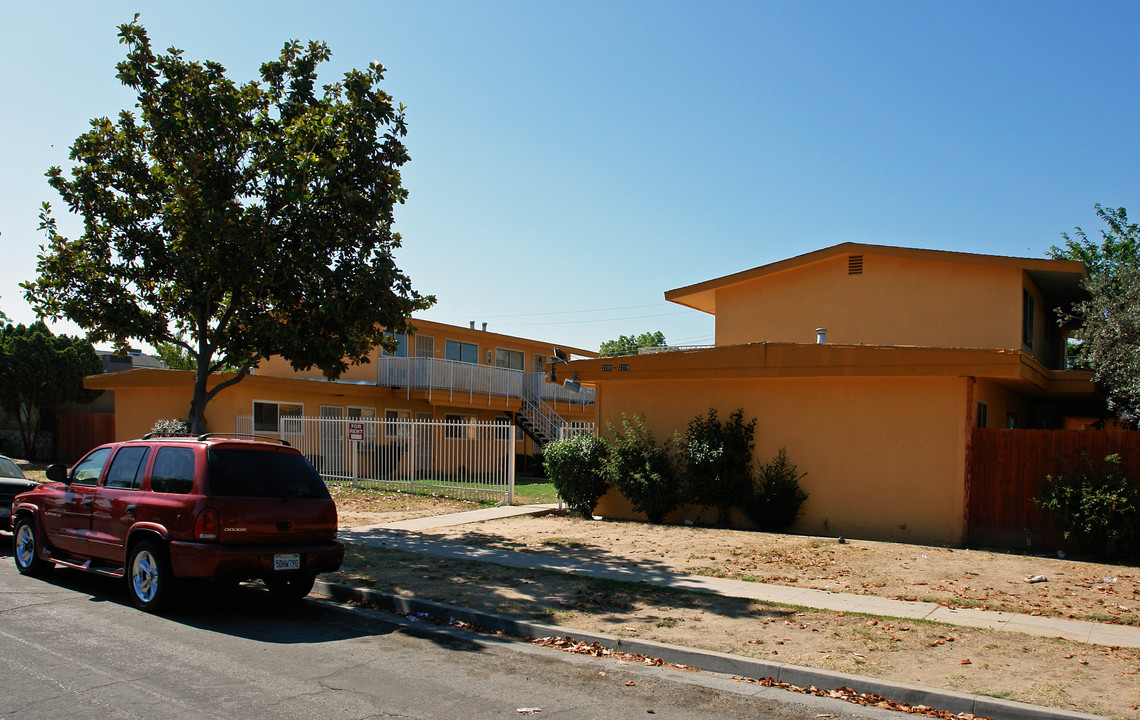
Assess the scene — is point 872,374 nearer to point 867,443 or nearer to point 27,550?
point 867,443

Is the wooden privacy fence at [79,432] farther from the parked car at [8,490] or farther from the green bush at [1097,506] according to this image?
the green bush at [1097,506]

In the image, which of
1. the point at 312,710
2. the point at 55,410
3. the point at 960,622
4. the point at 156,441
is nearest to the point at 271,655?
the point at 312,710

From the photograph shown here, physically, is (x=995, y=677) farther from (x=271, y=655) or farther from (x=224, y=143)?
(x=224, y=143)

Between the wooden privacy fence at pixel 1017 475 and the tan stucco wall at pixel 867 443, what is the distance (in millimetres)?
291

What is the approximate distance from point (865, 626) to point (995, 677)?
62.1 inches

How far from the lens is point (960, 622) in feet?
26.6

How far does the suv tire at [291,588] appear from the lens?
8.87 meters

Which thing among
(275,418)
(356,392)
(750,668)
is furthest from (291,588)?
(356,392)

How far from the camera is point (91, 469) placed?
31.1ft

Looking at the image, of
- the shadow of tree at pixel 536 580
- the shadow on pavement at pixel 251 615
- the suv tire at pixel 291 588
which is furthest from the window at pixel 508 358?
the suv tire at pixel 291 588

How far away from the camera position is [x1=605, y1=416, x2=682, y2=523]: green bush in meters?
15.3

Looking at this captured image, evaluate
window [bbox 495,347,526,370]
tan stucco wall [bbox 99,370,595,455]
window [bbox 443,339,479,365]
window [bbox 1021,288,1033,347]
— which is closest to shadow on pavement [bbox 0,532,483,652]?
window [bbox 1021,288,1033,347]

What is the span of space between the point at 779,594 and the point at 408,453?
13.0 m

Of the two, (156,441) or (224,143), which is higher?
(224,143)
